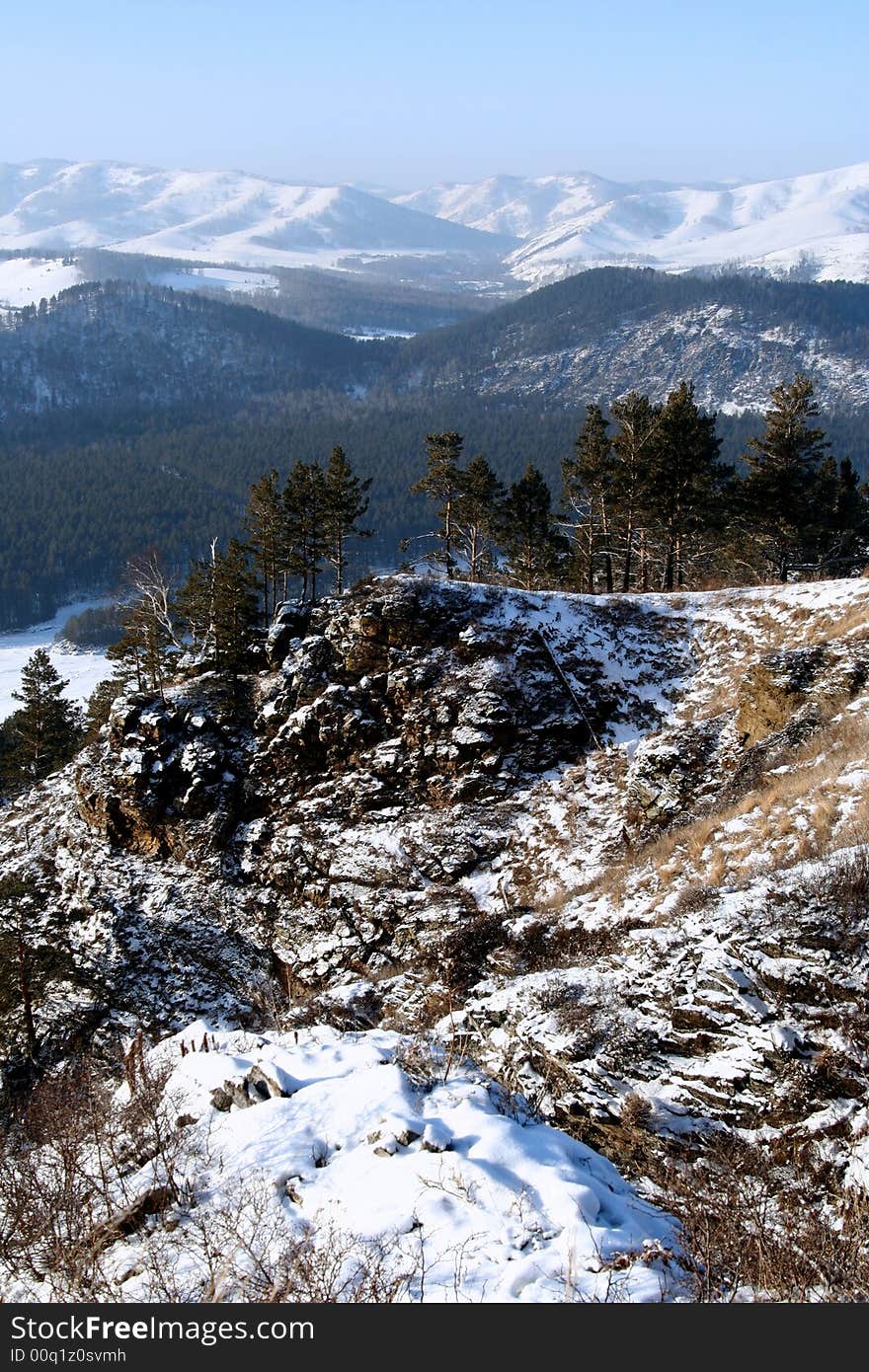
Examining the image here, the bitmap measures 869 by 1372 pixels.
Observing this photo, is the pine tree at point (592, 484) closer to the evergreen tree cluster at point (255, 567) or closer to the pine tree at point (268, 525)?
the evergreen tree cluster at point (255, 567)

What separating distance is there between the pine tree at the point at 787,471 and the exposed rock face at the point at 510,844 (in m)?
8.21

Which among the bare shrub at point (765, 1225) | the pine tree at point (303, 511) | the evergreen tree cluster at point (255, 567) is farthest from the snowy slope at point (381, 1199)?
the pine tree at point (303, 511)

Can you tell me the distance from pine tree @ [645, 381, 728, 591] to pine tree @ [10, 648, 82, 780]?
122 feet

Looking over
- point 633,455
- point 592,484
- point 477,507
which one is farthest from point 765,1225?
point 477,507

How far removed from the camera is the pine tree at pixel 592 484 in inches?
1517

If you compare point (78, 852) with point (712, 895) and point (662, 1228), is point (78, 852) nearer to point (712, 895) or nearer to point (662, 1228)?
point (712, 895)

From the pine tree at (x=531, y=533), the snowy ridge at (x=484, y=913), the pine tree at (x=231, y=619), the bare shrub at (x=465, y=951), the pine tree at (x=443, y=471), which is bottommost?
the bare shrub at (x=465, y=951)

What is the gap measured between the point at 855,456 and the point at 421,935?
202 m

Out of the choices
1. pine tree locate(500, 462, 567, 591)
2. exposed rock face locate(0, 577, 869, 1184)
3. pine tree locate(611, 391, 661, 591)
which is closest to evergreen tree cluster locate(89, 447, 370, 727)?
exposed rock face locate(0, 577, 869, 1184)

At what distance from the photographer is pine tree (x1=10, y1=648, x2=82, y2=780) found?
45625 mm

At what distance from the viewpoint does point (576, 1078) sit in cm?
1280

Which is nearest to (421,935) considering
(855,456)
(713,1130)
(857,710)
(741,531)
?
(713,1130)

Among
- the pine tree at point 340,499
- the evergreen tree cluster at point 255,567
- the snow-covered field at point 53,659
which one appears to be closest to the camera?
the evergreen tree cluster at point 255,567

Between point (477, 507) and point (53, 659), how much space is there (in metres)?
101
